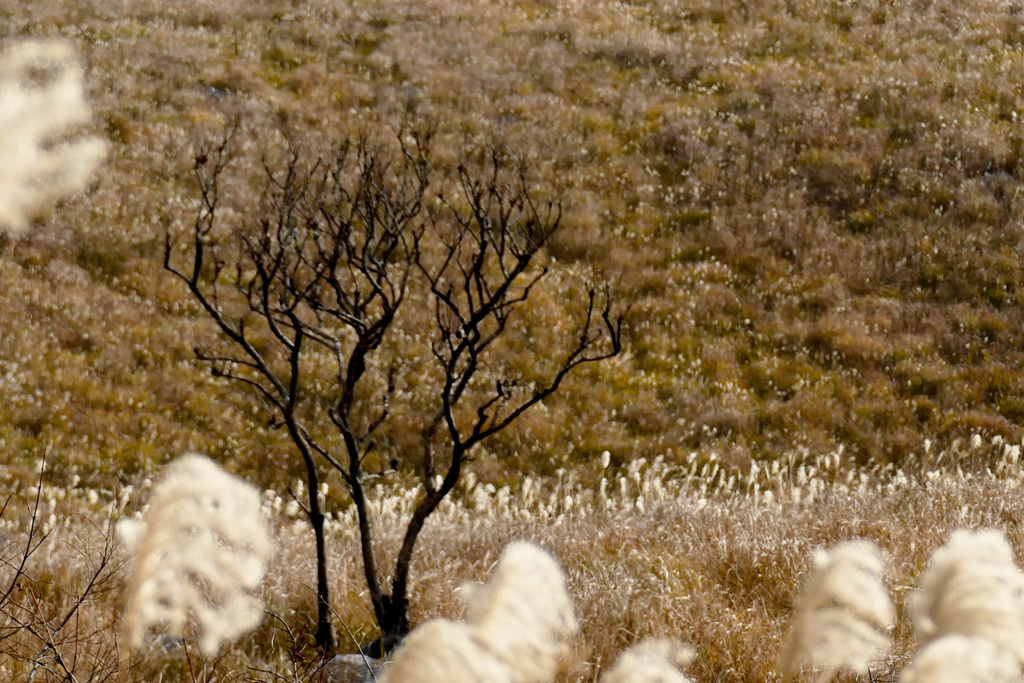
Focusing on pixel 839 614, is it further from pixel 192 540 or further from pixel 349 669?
pixel 349 669

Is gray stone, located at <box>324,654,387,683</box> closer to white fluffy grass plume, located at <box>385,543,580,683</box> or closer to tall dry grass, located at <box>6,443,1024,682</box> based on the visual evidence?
tall dry grass, located at <box>6,443,1024,682</box>

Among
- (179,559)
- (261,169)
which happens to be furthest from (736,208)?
(179,559)

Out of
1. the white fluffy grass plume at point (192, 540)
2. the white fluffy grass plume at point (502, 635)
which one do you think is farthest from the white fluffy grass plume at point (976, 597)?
the white fluffy grass plume at point (192, 540)

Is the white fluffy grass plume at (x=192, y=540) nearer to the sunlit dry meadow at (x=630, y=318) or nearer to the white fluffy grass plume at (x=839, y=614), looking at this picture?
the sunlit dry meadow at (x=630, y=318)

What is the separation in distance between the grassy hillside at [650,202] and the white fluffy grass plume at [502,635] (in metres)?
6.95

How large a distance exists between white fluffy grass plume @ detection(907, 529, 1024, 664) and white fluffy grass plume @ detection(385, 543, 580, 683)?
0.66m

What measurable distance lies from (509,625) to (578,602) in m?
3.15

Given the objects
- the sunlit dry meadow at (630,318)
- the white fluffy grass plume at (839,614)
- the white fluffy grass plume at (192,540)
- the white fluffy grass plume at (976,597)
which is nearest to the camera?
the white fluffy grass plume at (976,597)

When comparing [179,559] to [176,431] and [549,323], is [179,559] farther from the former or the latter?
[549,323]

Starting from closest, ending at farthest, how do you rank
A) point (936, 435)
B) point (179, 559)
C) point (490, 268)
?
point (179, 559) < point (936, 435) < point (490, 268)

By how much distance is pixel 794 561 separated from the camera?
481 cm

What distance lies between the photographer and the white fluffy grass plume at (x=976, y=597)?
1456mm

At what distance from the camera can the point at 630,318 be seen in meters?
12.6

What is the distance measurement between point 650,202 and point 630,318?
328 cm
